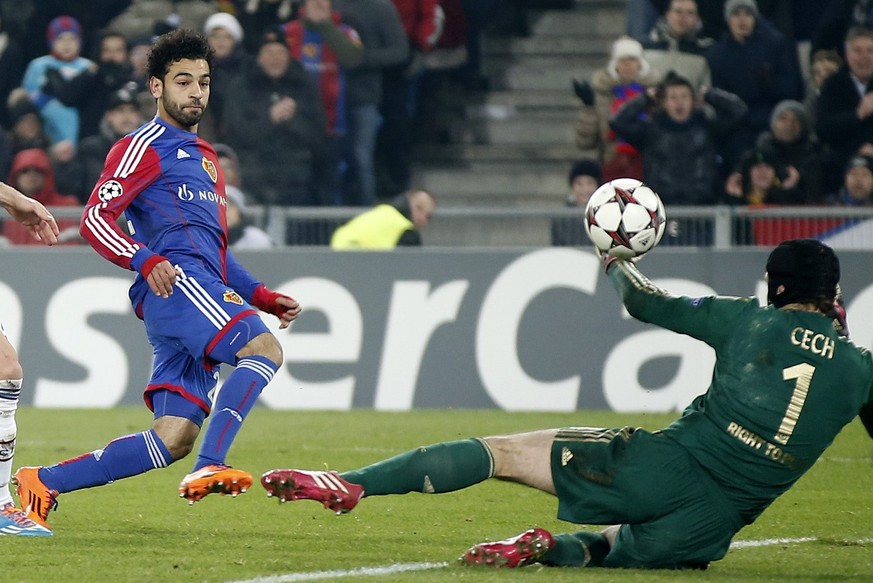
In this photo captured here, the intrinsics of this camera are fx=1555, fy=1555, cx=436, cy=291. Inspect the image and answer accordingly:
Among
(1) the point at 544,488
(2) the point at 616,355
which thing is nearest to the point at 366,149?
(2) the point at 616,355

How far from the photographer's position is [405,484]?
17.7ft

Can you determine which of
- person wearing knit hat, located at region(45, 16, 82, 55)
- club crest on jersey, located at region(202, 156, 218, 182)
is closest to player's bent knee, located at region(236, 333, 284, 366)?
club crest on jersey, located at region(202, 156, 218, 182)

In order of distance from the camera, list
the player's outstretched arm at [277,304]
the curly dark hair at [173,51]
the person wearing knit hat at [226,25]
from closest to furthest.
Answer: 1. the curly dark hair at [173,51]
2. the player's outstretched arm at [277,304]
3. the person wearing knit hat at [226,25]

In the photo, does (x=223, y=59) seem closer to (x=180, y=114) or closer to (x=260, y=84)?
(x=260, y=84)

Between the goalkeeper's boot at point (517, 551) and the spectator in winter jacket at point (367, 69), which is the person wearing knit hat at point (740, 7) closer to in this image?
the spectator in winter jacket at point (367, 69)

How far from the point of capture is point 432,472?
17.6 feet

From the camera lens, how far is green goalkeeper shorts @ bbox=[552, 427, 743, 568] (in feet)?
17.4

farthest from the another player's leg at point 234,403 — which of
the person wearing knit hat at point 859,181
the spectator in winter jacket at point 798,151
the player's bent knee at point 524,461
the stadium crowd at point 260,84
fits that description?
the spectator in winter jacket at point 798,151

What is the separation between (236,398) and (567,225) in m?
6.59

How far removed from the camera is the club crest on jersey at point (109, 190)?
612cm

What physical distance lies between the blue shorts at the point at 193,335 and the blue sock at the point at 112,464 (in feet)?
0.45

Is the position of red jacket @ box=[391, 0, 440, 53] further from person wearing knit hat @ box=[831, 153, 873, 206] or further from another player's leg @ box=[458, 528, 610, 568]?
another player's leg @ box=[458, 528, 610, 568]

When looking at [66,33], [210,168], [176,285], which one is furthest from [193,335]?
[66,33]

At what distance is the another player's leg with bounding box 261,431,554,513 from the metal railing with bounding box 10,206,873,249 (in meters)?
6.78
